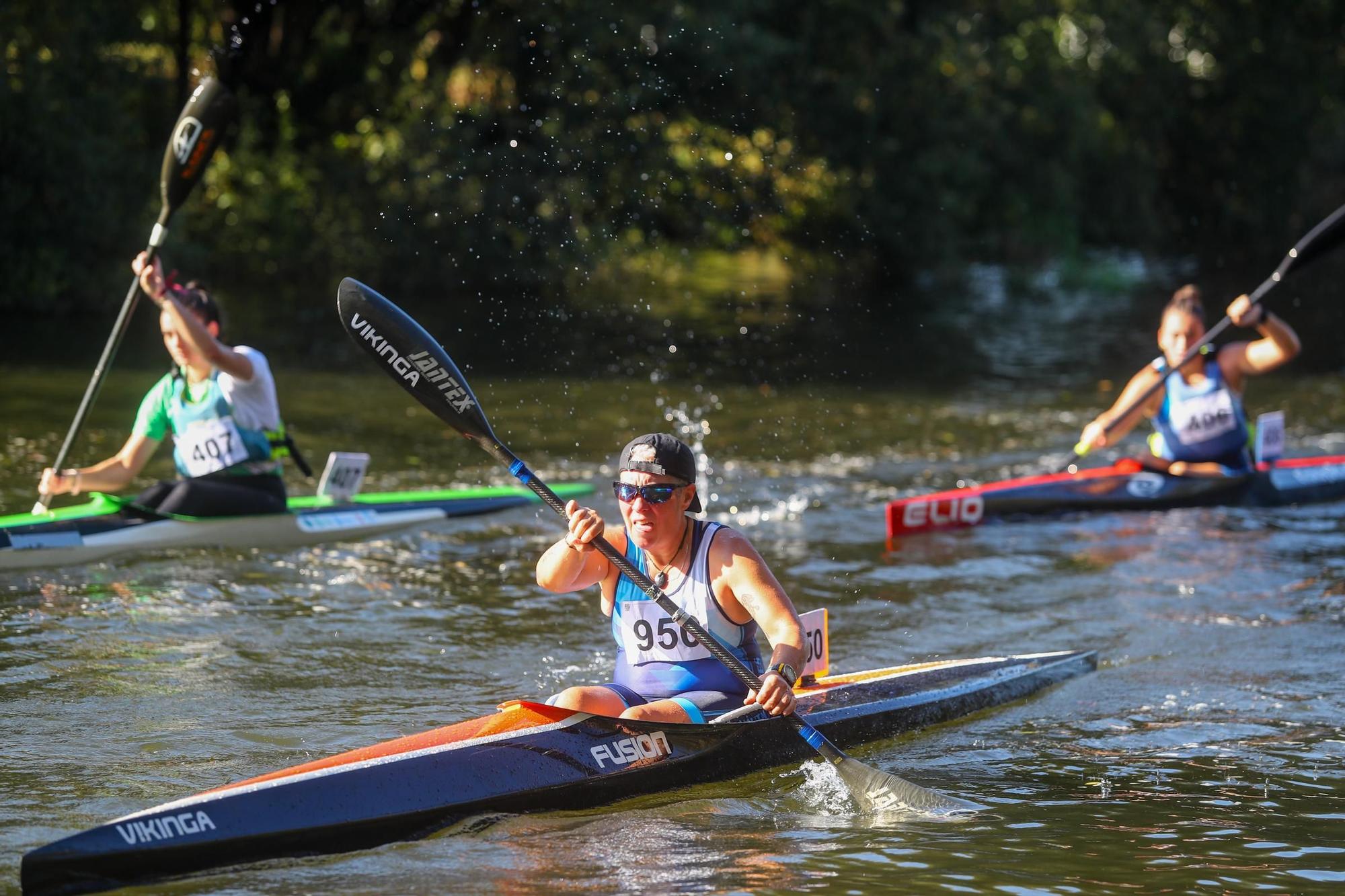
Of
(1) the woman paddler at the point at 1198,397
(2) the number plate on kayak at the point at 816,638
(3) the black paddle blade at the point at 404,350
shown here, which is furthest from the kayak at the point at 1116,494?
(3) the black paddle blade at the point at 404,350

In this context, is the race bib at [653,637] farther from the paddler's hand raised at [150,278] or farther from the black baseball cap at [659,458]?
the paddler's hand raised at [150,278]

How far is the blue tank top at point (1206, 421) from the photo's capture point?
1025cm

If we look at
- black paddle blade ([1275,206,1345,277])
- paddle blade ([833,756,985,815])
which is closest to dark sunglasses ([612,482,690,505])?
paddle blade ([833,756,985,815])

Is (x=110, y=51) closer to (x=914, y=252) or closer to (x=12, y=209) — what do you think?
(x=12, y=209)

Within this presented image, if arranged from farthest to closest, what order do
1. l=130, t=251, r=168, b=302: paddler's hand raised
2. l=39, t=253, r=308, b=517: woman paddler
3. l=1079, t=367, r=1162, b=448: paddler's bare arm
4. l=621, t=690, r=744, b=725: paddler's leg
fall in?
l=1079, t=367, r=1162, b=448: paddler's bare arm < l=39, t=253, r=308, b=517: woman paddler < l=130, t=251, r=168, b=302: paddler's hand raised < l=621, t=690, r=744, b=725: paddler's leg

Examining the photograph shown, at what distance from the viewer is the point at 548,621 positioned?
7.68 m

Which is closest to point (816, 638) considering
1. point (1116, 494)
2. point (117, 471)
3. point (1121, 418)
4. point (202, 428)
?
point (202, 428)

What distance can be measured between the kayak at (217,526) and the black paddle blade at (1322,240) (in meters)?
5.35

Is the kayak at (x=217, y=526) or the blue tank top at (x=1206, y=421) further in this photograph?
the blue tank top at (x=1206, y=421)

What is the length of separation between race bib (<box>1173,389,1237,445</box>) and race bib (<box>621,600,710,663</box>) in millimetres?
6166

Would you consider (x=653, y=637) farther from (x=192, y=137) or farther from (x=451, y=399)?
(x=192, y=137)

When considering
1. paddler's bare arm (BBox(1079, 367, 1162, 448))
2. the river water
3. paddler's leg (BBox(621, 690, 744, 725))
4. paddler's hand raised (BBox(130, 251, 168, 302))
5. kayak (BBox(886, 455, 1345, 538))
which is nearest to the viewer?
the river water

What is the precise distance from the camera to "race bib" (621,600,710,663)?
5129 millimetres

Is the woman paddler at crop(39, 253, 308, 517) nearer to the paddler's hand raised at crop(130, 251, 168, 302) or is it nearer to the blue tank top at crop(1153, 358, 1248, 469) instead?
the paddler's hand raised at crop(130, 251, 168, 302)
